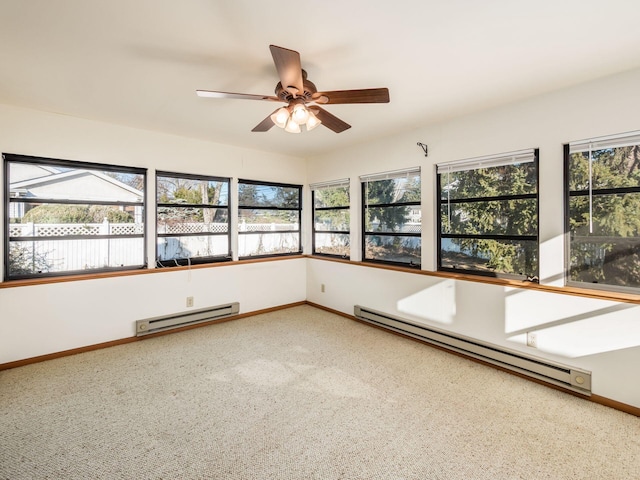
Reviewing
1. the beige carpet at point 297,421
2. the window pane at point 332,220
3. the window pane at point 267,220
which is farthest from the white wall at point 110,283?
the window pane at point 332,220

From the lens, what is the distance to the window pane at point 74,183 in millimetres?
2982

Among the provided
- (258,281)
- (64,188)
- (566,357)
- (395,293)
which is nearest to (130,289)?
(64,188)

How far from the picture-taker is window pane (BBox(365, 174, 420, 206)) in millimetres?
3627

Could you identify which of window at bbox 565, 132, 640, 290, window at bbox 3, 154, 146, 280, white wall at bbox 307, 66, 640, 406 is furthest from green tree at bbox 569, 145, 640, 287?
window at bbox 3, 154, 146, 280

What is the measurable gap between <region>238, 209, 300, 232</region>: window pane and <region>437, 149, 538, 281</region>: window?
242 cm

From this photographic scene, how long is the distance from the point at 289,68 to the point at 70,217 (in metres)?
2.98

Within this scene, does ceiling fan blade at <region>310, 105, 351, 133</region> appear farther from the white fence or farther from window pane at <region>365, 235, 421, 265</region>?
the white fence

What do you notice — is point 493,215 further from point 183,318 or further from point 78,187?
point 78,187

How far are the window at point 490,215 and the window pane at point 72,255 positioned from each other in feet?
11.8

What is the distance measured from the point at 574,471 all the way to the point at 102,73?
3.93m

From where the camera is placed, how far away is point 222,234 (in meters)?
4.28

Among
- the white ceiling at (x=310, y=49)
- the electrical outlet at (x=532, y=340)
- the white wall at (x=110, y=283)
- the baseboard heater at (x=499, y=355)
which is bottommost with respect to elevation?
the baseboard heater at (x=499, y=355)

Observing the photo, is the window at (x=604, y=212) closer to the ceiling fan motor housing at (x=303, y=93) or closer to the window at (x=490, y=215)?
the window at (x=490, y=215)

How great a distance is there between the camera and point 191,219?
402cm
